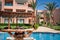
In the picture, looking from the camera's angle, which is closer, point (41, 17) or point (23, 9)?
point (23, 9)

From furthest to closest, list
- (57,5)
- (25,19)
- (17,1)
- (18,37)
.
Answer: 1. (57,5)
2. (17,1)
3. (25,19)
4. (18,37)

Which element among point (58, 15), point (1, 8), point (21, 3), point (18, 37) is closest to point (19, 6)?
point (21, 3)

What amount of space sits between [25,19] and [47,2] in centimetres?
775

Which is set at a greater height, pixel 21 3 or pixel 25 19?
pixel 21 3

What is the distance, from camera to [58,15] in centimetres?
3728

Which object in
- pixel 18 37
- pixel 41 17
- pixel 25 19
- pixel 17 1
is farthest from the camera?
pixel 41 17

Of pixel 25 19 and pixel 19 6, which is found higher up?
pixel 19 6

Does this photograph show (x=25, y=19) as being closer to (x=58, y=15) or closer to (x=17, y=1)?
(x=17, y=1)

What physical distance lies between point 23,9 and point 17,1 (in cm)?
230

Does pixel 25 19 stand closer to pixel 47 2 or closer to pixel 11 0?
pixel 11 0

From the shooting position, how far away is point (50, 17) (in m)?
35.5

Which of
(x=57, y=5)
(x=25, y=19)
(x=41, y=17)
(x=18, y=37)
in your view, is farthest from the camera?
(x=41, y=17)

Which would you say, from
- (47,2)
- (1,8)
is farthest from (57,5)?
(1,8)

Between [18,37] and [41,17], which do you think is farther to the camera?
[41,17]
